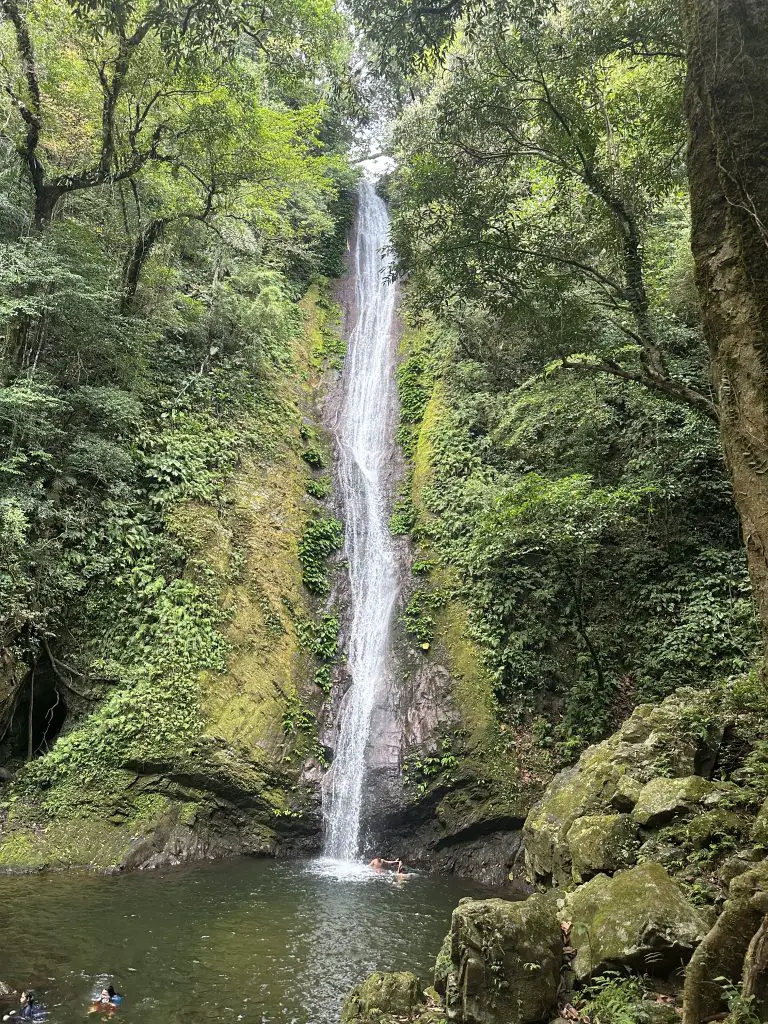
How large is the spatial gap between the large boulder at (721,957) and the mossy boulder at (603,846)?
8.22ft

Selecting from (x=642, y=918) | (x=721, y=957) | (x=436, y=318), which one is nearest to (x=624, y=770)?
(x=642, y=918)

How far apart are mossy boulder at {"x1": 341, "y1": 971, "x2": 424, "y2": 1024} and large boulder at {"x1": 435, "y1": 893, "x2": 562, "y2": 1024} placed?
1.20 ft

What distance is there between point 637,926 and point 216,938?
4821 mm

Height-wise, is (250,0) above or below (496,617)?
above

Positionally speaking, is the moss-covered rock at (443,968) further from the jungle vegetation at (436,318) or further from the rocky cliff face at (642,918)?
the jungle vegetation at (436,318)

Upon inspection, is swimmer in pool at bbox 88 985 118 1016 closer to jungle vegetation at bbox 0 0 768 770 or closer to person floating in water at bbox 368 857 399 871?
person floating in water at bbox 368 857 399 871

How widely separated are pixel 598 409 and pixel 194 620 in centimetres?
933

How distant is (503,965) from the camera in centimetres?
457

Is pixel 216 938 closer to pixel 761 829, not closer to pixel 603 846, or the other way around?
pixel 603 846

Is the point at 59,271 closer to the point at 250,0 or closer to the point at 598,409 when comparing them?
the point at 250,0

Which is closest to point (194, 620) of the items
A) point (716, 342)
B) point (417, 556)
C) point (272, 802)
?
point (272, 802)

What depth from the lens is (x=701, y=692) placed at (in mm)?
8234

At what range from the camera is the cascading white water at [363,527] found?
37.6ft

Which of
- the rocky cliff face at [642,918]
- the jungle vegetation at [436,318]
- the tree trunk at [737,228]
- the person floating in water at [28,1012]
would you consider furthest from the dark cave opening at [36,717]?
the tree trunk at [737,228]
